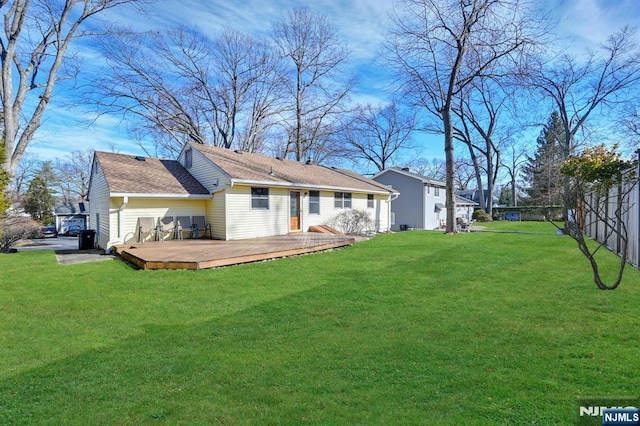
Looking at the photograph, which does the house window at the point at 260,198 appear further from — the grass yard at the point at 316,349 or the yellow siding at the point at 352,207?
the grass yard at the point at 316,349

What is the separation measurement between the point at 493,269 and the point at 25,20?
1969 cm

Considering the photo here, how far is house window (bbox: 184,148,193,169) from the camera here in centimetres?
1482

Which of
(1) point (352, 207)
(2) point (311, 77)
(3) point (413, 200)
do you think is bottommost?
(1) point (352, 207)

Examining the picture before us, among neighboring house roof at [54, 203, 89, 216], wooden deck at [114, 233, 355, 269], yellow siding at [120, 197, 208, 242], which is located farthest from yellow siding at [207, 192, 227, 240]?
neighboring house roof at [54, 203, 89, 216]

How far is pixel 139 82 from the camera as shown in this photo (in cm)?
2075

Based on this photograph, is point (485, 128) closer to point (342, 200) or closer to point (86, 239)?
point (342, 200)

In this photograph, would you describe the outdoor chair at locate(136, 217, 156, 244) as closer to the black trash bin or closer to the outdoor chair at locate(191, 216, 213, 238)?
the outdoor chair at locate(191, 216, 213, 238)

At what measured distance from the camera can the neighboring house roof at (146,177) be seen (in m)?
11.4

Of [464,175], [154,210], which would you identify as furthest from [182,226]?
[464,175]

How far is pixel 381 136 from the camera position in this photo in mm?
36438

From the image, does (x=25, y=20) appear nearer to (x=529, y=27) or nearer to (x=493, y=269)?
(x=493, y=269)

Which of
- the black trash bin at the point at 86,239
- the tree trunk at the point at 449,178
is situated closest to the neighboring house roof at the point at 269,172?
the tree trunk at the point at 449,178

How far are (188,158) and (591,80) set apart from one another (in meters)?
31.2

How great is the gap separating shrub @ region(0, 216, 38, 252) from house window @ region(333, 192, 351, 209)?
41.2ft
